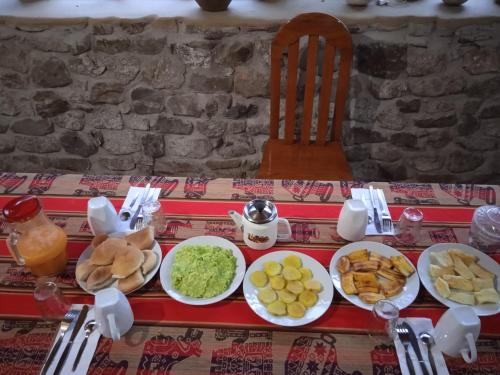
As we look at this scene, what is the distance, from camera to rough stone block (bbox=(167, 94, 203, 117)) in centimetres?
187

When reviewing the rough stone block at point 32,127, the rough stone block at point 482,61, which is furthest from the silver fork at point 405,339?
the rough stone block at point 32,127

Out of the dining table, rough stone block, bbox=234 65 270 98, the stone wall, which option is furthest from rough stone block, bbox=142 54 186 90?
the dining table

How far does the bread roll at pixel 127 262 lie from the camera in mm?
937

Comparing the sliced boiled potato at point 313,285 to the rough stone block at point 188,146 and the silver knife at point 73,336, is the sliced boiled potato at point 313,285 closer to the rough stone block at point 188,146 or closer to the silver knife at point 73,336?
the silver knife at point 73,336

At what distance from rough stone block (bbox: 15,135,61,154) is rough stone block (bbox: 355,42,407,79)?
1.56m

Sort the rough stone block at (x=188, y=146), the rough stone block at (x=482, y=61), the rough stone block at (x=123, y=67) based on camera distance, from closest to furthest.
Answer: the rough stone block at (x=482, y=61) → the rough stone block at (x=123, y=67) → the rough stone block at (x=188, y=146)

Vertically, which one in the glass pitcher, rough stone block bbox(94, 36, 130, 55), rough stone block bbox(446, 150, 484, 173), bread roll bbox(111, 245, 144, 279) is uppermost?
rough stone block bbox(94, 36, 130, 55)

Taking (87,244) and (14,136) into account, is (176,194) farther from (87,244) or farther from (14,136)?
(14,136)

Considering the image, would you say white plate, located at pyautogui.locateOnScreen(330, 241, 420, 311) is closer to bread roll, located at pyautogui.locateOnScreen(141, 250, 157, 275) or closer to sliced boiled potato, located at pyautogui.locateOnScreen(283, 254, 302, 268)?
sliced boiled potato, located at pyautogui.locateOnScreen(283, 254, 302, 268)

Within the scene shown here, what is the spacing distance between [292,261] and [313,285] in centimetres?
8

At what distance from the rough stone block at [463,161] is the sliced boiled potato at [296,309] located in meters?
1.49

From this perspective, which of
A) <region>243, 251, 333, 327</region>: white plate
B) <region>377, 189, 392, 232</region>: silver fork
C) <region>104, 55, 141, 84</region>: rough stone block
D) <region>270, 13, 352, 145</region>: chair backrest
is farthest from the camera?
<region>104, 55, 141, 84</region>: rough stone block

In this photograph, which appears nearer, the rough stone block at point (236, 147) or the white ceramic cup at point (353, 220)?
the white ceramic cup at point (353, 220)

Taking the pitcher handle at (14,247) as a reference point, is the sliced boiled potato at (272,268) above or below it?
below
